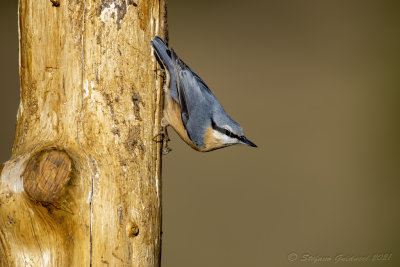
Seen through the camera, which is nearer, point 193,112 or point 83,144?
point 83,144

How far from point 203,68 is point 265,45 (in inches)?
25.1

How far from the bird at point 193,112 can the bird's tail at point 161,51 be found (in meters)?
0.05

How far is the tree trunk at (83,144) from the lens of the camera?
1608mm

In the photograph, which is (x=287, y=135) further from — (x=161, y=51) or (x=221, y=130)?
(x=161, y=51)

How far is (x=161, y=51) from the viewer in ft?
6.39

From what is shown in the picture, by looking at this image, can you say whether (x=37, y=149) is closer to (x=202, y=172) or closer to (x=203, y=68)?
(x=202, y=172)

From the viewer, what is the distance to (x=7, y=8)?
14.0 feet

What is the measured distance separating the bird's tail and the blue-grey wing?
0.20m

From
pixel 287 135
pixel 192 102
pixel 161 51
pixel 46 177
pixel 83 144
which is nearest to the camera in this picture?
pixel 46 177

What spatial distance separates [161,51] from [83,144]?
0.50 metres

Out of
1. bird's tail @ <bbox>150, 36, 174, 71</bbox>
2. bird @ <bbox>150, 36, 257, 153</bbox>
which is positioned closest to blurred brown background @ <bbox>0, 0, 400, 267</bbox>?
bird @ <bbox>150, 36, 257, 153</bbox>

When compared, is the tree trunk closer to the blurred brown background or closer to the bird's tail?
the bird's tail

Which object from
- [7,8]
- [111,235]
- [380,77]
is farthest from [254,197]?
[7,8]

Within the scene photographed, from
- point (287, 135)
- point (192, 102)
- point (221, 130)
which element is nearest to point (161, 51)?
point (192, 102)
